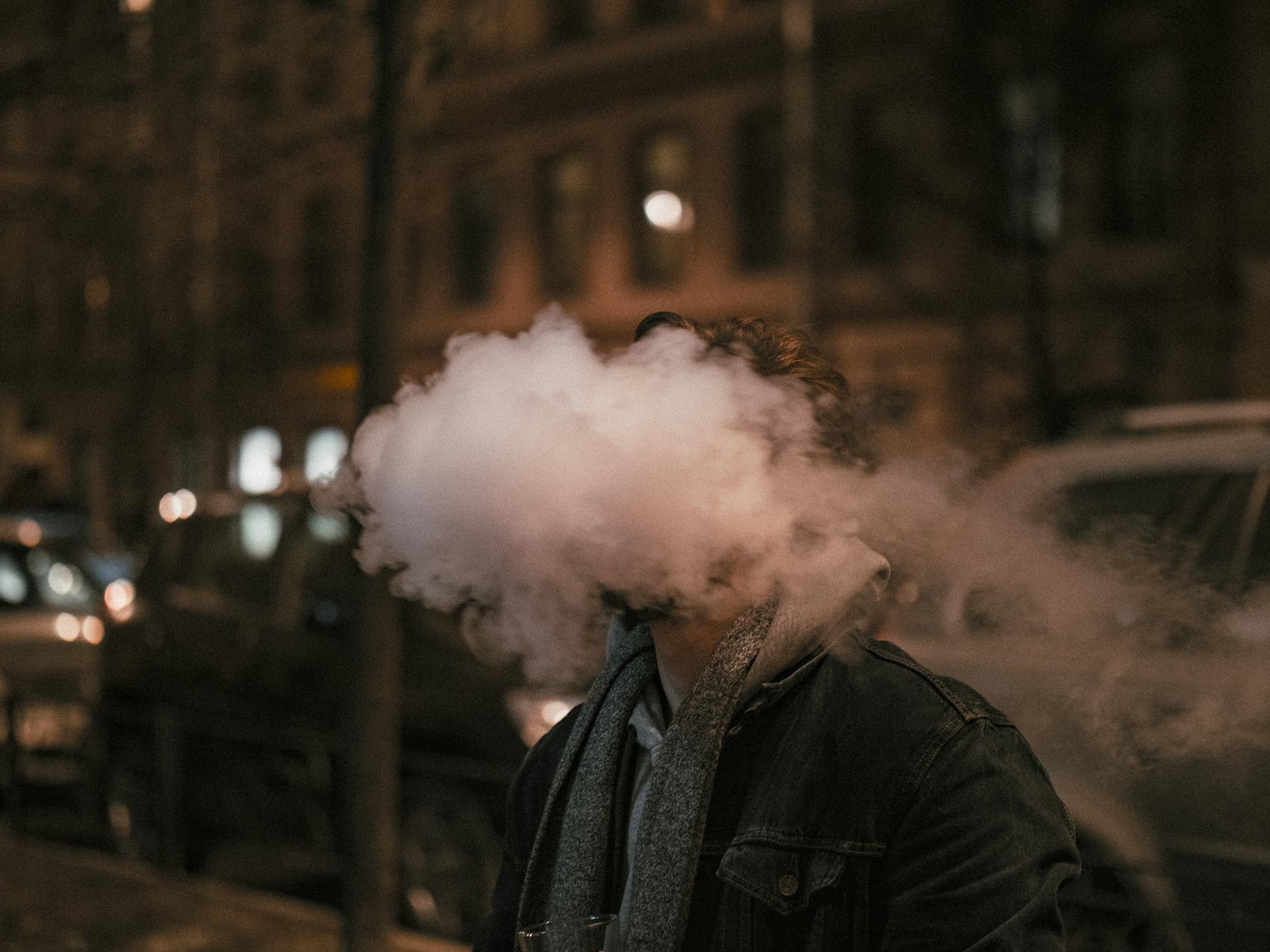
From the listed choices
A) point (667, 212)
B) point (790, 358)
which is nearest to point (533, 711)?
point (790, 358)

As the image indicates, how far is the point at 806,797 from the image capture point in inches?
71.6

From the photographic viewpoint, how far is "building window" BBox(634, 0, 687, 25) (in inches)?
961

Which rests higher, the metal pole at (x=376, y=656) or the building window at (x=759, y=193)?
the building window at (x=759, y=193)

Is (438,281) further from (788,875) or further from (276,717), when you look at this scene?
(788,875)

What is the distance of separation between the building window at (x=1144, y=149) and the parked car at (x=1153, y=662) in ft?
50.9

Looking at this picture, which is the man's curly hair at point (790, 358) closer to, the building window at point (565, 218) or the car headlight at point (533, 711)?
the car headlight at point (533, 711)

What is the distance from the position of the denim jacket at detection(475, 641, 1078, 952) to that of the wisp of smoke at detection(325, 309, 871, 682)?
17 cm

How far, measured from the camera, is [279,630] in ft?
Answer: 26.2

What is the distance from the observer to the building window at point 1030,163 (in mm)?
17266

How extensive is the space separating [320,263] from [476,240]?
444 centimetres

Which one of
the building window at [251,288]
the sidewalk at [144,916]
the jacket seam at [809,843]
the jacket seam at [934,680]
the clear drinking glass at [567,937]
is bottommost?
the sidewalk at [144,916]

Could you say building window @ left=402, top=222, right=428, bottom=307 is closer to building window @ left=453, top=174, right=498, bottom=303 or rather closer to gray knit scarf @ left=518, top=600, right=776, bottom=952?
building window @ left=453, top=174, right=498, bottom=303

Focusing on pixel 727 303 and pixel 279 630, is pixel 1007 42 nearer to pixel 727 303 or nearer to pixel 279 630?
pixel 727 303

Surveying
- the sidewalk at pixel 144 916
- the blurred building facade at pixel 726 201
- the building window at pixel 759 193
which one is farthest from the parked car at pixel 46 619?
→ the building window at pixel 759 193
